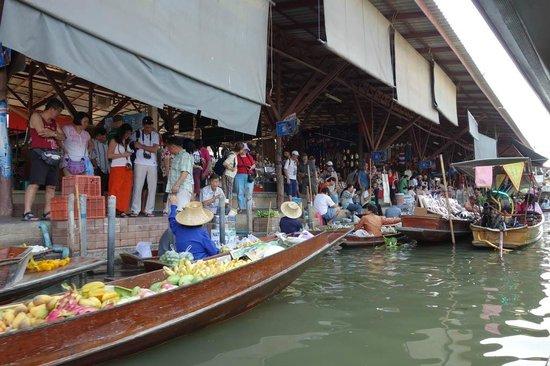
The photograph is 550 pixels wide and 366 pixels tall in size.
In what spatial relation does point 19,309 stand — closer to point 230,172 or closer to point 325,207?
point 230,172

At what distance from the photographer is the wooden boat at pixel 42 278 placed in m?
4.25

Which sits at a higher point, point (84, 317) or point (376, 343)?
point (84, 317)

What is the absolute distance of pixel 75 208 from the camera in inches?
242

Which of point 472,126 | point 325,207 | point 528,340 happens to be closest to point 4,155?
point 528,340

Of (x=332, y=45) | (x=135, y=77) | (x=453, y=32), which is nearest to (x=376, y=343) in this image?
(x=135, y=77)

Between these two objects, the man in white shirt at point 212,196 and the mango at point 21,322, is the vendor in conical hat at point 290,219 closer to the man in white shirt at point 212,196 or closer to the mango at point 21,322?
the man in white shirt at point 212,196

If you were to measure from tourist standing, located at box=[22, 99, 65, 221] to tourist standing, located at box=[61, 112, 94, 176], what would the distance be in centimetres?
30

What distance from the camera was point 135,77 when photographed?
5.16m

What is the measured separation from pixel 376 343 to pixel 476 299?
2.44 m

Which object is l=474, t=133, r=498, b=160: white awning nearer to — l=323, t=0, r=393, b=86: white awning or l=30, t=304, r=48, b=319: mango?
l=323, t=0, r=393, b=86: white awning

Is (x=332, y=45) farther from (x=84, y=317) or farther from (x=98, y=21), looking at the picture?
(x=84, y=317)

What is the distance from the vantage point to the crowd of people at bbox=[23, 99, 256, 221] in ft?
20.6

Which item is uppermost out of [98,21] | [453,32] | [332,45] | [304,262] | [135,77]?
[453,32]

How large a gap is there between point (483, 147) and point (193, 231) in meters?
15.4
